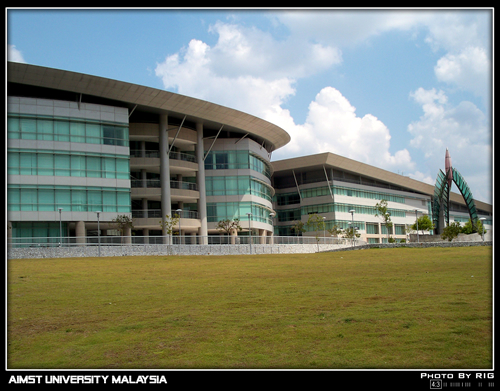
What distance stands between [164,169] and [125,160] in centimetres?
596

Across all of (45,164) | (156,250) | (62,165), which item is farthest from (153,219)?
(156,250)

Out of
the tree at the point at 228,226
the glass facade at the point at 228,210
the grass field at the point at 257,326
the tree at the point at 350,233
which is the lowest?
the grass field at the point at 257,326

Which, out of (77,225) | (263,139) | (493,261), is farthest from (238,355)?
(263,139)

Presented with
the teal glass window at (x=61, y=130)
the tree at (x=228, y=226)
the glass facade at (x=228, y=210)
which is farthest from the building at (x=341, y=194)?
the teal glass window at (x=61, y=130)

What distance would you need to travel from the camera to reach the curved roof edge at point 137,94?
47625mm

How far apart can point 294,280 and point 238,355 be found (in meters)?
11.8

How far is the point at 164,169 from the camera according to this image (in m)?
58.2

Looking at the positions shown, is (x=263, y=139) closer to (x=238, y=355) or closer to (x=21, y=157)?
(x=21, y=157)

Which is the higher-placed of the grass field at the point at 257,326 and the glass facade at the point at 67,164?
the glass facade at the point at 67,164

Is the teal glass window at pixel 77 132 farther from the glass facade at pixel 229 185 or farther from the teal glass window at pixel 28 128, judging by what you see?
the glass facade at pixel 229 185

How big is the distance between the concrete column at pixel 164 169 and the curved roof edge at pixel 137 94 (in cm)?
198

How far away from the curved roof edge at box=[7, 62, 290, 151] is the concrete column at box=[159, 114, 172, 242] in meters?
1.98

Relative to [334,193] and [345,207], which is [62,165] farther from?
[345,207]

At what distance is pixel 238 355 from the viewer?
8.52 meters
